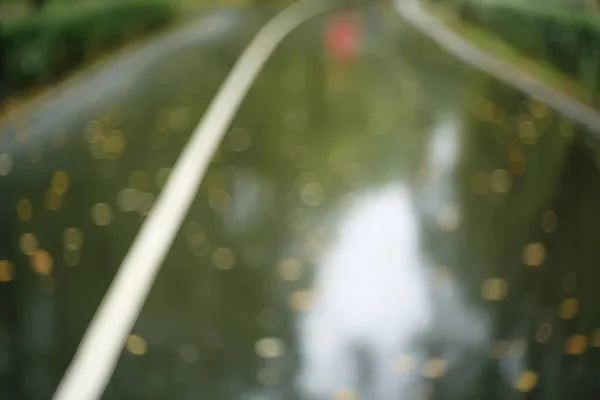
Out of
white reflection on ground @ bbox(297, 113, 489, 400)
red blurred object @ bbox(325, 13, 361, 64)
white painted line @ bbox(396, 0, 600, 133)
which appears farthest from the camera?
red blurred object @ bbox(325, 13, 361, 64)

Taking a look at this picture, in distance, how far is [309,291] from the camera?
5004 millimetres

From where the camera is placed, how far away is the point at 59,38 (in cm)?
1258

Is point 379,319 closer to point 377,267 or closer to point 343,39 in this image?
point 377,267

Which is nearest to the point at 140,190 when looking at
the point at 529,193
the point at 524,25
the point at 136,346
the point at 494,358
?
the point at 136,346

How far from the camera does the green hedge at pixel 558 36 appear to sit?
9.70 meters

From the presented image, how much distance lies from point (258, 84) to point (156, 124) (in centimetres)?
271

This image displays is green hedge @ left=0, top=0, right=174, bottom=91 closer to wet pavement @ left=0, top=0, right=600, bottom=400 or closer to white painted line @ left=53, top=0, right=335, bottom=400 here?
wet pavement @ left=0, top=0, right=600, bottom=400

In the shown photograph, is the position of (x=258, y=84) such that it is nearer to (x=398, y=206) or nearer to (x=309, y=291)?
(x=398, y=206)

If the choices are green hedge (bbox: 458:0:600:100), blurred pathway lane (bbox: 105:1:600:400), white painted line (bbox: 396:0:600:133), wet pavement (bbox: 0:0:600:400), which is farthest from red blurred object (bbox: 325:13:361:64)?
blurred pathway lane (bbox: 105:1:600:400)

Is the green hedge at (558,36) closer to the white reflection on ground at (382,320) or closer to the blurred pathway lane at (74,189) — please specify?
the white reflection on ground at (382,320)

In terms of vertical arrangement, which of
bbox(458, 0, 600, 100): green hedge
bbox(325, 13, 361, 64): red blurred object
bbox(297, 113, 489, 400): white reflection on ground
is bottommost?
bbox(297, 113, 489, 400): white reflection on ground

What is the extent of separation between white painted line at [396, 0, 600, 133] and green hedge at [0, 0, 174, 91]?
272 inches

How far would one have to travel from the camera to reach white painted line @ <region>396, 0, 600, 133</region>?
9234 millimetres

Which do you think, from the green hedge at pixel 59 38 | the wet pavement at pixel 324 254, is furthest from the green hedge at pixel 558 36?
the green hedge at pixel 59 38
